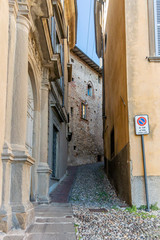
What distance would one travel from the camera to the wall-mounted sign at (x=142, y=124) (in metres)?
6.17

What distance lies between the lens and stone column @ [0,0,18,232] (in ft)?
12.9

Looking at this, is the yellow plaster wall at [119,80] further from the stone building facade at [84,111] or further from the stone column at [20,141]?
the stone building facade at [84,111]

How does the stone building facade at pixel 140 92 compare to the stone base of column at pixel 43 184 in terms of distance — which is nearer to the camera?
the stone building facade at pixel 140 92

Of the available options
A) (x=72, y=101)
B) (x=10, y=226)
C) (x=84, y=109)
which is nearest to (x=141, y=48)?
→ (x=10, y=226)

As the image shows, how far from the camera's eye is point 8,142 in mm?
4402

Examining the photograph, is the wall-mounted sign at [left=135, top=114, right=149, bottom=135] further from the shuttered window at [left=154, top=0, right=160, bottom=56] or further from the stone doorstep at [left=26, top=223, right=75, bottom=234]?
the stone doorstep at [left=26, top=223, right=75, bottom=234]

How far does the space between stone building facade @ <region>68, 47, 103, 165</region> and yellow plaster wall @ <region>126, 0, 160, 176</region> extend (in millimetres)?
16891

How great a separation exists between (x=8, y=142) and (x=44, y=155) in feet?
10.1

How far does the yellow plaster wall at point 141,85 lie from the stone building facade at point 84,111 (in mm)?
16891

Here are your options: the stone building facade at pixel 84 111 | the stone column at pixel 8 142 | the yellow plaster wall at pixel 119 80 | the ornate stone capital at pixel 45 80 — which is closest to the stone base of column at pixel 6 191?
the stone column at pixel 8 142

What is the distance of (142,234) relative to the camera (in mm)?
4047

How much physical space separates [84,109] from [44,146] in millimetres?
19957

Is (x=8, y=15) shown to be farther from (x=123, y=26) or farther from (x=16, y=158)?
(x=123, y=26)

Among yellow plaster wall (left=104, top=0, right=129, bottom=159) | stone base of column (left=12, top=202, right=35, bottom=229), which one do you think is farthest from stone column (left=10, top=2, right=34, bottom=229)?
yellow plaster wall (left=104, top=0, right=129, bottom=159)
